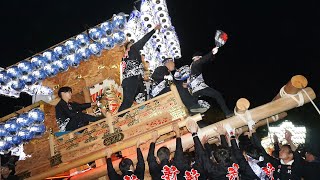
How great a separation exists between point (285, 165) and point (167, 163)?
2441 millimetres

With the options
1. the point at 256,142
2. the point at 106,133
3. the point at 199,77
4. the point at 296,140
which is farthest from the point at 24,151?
the point at 296,140

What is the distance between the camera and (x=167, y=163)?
544 cm

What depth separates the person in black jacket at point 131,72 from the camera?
21.7 ft

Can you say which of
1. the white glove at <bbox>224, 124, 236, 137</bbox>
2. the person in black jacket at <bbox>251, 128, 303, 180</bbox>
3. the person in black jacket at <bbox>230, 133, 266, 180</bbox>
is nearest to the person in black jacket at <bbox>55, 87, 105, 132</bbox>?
the white glove at <bbox>224, 124, 236, 137</bbox>

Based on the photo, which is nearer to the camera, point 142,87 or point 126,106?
point 126,106

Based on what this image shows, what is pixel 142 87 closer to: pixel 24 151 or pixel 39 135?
pixel 39 135

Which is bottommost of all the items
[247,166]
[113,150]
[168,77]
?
[247,166]

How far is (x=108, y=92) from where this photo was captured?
8.52 meters

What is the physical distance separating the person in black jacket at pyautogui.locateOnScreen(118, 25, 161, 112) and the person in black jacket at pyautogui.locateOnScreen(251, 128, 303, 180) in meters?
2.77

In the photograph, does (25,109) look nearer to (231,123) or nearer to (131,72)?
(131,72)

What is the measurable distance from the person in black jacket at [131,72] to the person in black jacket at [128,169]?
1267mm

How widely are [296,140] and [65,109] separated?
1545cm

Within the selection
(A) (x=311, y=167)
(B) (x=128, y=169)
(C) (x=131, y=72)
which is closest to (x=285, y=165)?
(A) (x=311, y=167)

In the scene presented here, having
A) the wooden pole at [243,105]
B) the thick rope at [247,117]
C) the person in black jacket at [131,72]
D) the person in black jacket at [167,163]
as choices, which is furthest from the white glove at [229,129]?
the person in black jacket at [131,72]
